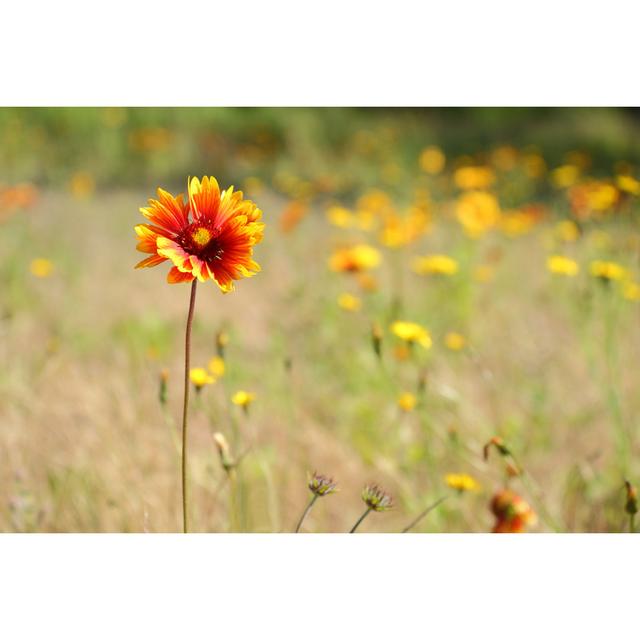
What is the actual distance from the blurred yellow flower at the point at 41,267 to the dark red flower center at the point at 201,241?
1.07 m

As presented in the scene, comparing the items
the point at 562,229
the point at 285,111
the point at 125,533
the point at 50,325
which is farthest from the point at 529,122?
the point at 125,533

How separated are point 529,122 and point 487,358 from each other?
3.96 feet

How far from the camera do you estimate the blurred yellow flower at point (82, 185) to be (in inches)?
73.0

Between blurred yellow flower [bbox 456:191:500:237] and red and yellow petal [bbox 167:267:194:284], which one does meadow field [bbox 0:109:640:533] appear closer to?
blurred yellow flower [bbox 456:191:500:237]

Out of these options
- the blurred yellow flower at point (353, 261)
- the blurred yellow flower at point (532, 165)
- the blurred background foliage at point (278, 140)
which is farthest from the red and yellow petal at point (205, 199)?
the blurred yellow flower at point (532, 165)

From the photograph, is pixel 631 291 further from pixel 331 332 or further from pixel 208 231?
pixel 208 231

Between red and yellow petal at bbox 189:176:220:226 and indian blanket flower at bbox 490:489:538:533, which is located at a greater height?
red and yellow petal at bbox 189:176:220:226

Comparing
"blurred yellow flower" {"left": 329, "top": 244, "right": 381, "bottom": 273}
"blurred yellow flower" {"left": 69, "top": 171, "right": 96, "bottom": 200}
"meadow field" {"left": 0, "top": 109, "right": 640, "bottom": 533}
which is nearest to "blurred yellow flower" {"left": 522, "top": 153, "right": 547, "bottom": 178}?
"meadow field" {"left": 0, "top": 109, "right": 640, "bottom": 533}

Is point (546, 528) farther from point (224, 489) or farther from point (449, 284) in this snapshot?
point (449, 284)

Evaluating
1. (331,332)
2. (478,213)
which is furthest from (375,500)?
(478,213)

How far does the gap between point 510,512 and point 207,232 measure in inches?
19.1

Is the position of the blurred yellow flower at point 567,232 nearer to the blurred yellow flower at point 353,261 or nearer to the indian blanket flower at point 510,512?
the blurred yellow flower at point 353,261

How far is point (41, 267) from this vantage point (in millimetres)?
1550

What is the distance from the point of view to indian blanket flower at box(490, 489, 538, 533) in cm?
80
